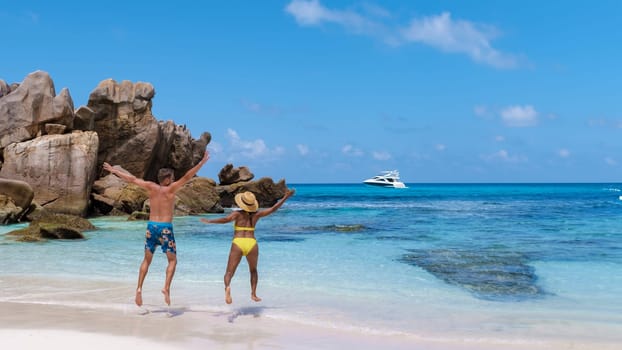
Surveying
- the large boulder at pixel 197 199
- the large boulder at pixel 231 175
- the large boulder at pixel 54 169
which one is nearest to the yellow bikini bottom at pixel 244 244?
the large boulder at pixel 54 169

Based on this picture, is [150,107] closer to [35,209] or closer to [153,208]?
[35,209]

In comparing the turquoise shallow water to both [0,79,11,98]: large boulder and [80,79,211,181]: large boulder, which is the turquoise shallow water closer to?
[0,79,11,98]: large boulder

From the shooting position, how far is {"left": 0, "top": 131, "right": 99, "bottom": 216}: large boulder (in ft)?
82.1

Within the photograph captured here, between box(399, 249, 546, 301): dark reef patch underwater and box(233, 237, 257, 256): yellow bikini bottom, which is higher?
box(233, 237, 257, 256): yellow bikini bottom

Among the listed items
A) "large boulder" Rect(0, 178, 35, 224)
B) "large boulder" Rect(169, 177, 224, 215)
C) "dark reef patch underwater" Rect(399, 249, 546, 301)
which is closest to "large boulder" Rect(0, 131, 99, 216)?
"large boulder" Rect(0, 178, 35, 224)

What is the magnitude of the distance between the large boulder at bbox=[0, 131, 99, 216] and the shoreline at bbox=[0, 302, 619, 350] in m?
19.1

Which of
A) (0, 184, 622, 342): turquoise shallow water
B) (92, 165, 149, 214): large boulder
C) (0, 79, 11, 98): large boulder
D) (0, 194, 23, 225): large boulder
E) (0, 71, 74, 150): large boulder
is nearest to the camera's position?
(0, 184, 622, 342): turquoise shallow water

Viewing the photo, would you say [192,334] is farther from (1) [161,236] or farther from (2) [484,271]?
(2) [484,271]

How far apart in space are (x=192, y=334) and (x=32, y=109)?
24336mm

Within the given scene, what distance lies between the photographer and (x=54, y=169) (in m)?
25.1

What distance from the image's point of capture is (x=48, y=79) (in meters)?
28.4

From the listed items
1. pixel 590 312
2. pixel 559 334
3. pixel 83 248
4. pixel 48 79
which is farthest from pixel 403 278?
pixel 48 79

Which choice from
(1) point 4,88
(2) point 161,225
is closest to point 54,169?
(1) point 4,88

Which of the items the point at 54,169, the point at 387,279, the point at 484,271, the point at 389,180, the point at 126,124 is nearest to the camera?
the point at 387,279
